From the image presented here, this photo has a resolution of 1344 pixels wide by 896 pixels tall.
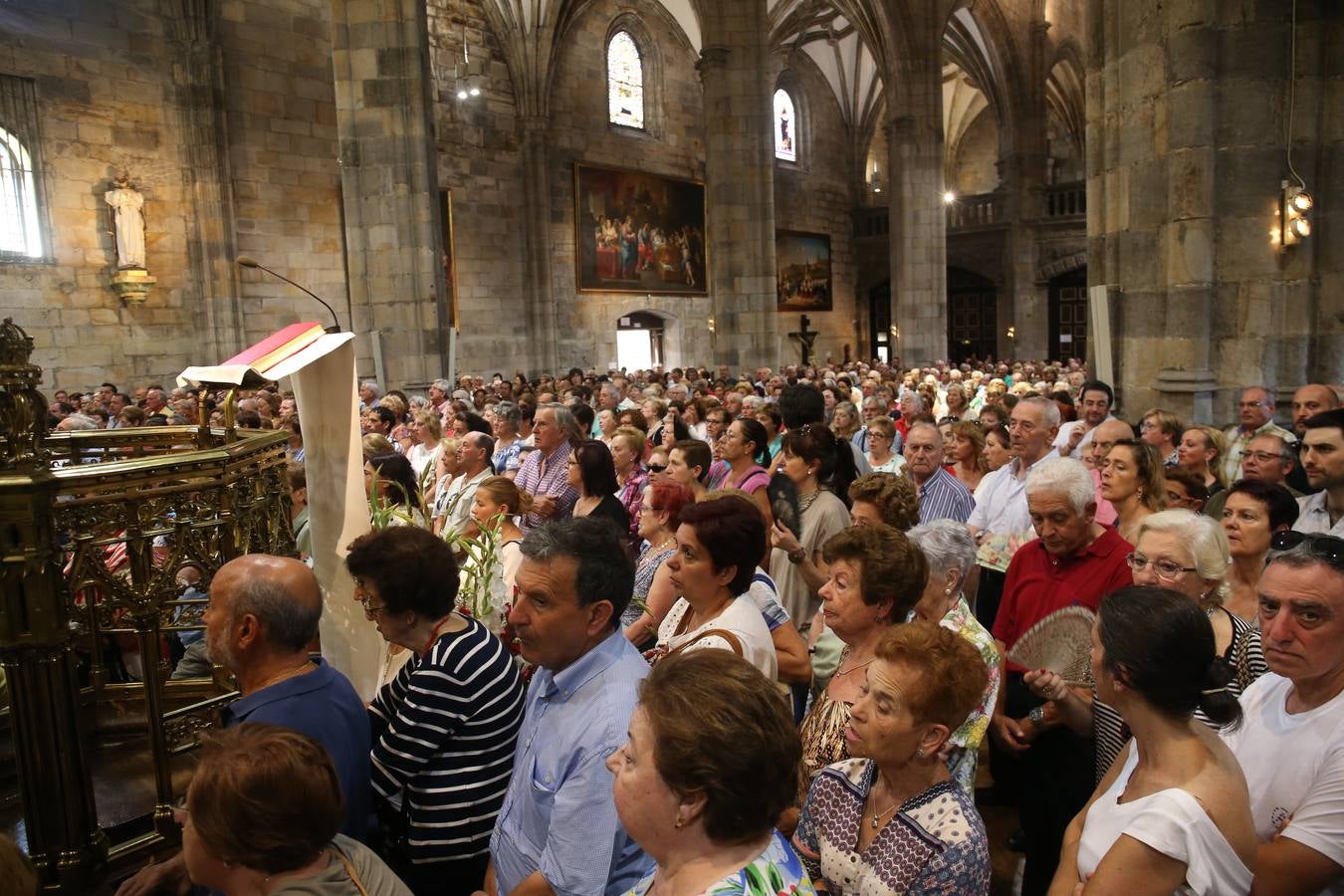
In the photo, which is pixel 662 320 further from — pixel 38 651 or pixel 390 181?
pixel 38 651

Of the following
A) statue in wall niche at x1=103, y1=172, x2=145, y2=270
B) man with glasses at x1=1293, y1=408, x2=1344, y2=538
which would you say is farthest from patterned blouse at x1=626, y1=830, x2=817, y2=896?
statue in wall niche at x1=103, y1=172, x2=145, y2=270

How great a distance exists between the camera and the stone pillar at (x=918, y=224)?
21.9 m

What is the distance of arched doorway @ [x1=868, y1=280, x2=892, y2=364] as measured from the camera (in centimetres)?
3278

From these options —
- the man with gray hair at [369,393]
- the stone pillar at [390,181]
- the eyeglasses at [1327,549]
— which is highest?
the stone pillar at [390,181]

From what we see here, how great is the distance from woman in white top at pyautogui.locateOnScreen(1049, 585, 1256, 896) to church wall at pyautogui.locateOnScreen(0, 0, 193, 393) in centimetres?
1525

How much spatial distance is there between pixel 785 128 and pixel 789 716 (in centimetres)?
3106

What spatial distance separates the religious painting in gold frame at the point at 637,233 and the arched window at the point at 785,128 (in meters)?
5.58

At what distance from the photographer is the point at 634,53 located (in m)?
24.9

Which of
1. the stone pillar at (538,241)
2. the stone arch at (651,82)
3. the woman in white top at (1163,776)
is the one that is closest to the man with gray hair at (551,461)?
the woman in white top at (1163,776)

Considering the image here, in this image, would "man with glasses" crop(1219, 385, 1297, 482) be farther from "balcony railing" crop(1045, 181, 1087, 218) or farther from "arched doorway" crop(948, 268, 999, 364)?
"arched doorway" crop(948, 268, 999, 364)

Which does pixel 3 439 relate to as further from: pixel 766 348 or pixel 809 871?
pixel 766 348

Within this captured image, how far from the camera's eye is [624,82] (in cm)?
2452

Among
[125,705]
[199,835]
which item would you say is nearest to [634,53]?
[125,705]

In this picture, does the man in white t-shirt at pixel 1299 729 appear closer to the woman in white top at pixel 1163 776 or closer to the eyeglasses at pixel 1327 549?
the eyeglasses at pixel 1327 549
